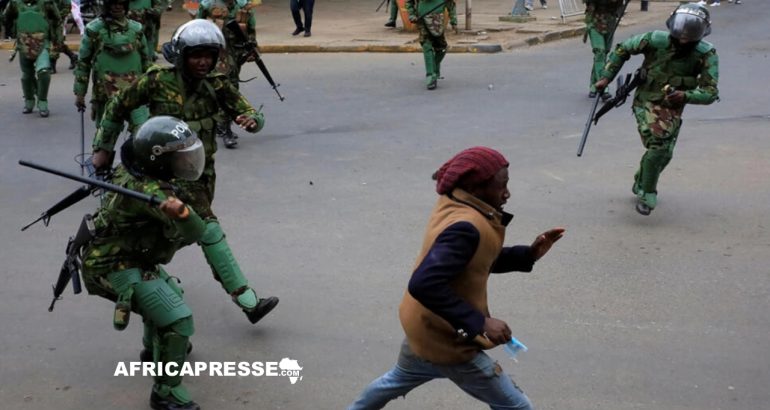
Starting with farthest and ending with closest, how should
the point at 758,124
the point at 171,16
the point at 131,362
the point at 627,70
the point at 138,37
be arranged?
the point at 171,16, the point at 627,70, the point at 758,124, the point at 138,37, the point at 131,362

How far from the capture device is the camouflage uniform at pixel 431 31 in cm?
1280

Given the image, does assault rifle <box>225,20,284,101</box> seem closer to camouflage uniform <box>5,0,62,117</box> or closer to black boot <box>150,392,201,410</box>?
camouflage uniform <box>5,0,62,117</box>

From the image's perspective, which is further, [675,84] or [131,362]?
[675,84]

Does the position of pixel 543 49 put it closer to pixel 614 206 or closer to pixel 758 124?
pixel 758 124

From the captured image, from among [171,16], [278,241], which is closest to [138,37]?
[278,241]

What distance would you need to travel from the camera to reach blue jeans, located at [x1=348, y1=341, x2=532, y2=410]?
3.54 m

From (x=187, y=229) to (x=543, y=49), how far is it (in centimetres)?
1302

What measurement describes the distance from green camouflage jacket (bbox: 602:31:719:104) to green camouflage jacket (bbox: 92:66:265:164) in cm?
327

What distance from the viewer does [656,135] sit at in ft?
23.9

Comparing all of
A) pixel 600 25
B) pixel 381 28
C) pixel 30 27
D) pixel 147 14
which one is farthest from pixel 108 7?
pixel 381 28

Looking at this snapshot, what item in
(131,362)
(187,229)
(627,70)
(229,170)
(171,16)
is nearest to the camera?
(187,229)

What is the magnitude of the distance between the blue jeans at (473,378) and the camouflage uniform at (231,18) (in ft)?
22.1

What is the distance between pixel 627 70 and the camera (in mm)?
13727

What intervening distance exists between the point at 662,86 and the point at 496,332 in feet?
14.8
